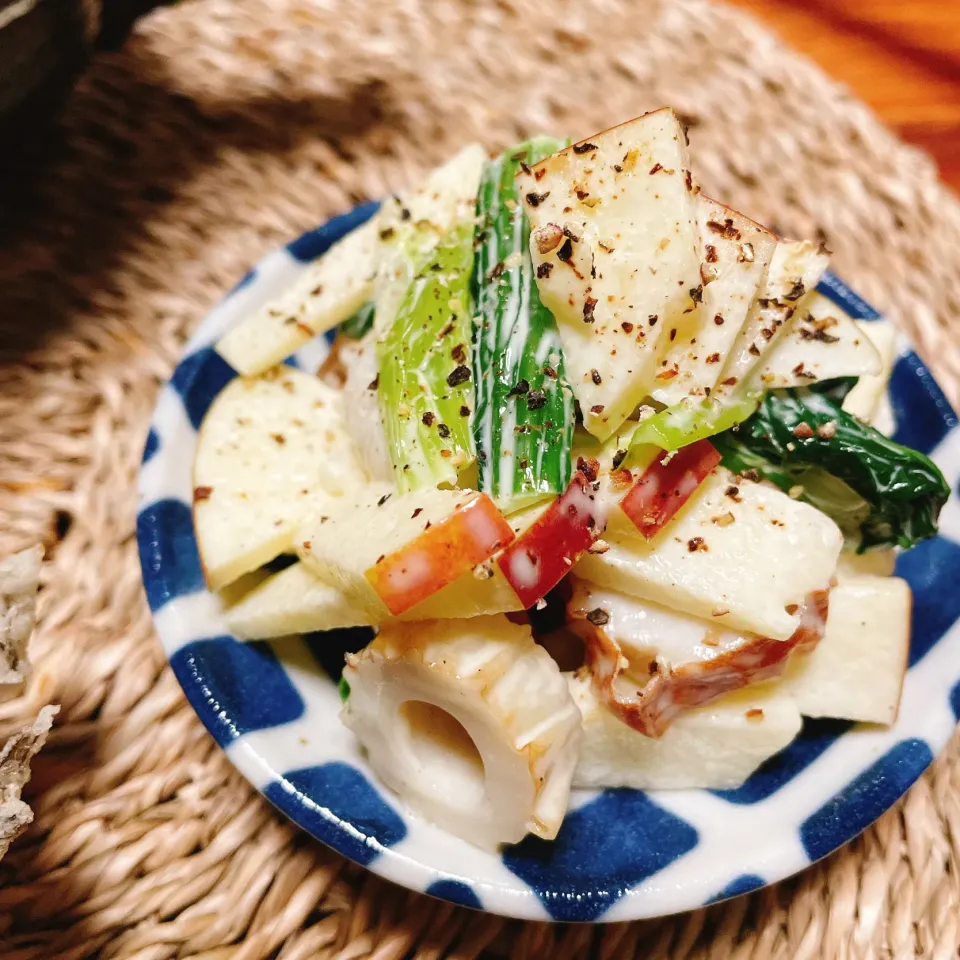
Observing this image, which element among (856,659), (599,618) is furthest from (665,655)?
(856,659)

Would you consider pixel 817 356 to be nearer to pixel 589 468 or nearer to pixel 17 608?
pixel 589 468

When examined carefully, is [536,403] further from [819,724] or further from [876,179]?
[876,179]

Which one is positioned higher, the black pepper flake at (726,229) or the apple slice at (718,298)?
the black pepper flake at (726,229)

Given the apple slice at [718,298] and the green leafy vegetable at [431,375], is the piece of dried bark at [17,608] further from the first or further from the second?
the apple slice at [718,298]

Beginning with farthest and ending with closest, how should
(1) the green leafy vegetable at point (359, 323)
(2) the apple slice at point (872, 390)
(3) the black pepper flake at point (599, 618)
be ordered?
(1) the green leafy vegetable at point (359, 323), (2) the apple slice at point (872, 390), (3) the black pepper flake at point (599, 618)

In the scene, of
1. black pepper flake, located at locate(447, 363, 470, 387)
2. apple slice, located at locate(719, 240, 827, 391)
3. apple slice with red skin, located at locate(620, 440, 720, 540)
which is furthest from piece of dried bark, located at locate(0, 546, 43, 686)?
apple slice, located at locate(719, 240, 827, 391)

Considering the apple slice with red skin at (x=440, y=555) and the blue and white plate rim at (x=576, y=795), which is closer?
the apple slice with red skin at (x=440, y=555)

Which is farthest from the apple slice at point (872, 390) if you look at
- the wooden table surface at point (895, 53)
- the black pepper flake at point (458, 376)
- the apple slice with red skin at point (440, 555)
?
the wooden table surface at point (895, 53)

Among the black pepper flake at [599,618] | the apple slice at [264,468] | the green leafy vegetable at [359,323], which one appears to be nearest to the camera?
the black pepper flake at [599,618]
